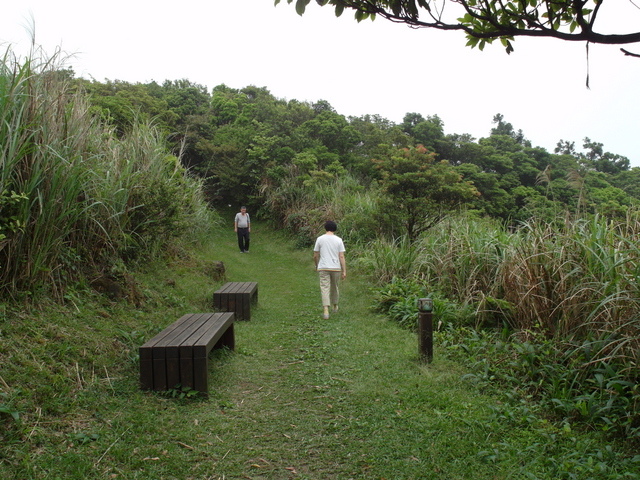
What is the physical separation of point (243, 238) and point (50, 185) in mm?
10813

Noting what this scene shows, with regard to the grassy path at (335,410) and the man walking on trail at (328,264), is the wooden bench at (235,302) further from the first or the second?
the man walking on trail at (328,264)

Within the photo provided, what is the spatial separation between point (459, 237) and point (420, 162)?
184 inches

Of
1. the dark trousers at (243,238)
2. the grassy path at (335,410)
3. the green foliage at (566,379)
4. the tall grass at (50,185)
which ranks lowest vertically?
the grassy path at (335,410)

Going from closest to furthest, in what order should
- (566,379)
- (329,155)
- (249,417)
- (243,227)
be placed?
(249,417) < (566,379) < (243,227) < (329,155)

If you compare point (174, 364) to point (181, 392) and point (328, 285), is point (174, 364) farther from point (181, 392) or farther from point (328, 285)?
point (328, 285)

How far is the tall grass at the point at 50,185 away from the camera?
3.52 meters

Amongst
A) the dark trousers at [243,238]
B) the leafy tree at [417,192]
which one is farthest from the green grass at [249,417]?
the dark trousers at [243,238]

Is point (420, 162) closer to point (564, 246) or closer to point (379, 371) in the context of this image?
point (564, 246)

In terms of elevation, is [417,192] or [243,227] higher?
[417,192]

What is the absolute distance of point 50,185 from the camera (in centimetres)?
381

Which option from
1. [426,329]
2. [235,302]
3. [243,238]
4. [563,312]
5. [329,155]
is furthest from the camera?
[329,155]

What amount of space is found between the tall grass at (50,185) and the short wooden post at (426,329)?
3375mm

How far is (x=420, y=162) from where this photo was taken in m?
11.2

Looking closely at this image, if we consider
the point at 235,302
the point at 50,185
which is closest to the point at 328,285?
the point at 235,302
